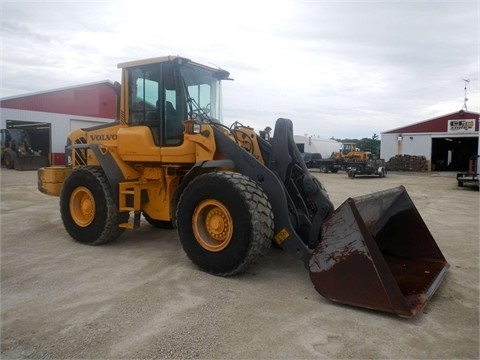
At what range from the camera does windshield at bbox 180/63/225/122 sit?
554cm

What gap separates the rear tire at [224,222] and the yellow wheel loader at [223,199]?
0.01 meters

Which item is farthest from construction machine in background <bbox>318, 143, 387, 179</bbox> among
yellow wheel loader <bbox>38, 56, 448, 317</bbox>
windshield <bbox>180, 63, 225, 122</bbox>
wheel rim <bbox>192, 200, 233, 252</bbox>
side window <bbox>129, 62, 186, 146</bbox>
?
wheel rim <bbox>192, 200, 233, 252</bbox>

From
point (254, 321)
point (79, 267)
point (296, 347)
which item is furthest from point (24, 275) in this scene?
point (296, 347)

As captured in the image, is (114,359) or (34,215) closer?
(114,359)

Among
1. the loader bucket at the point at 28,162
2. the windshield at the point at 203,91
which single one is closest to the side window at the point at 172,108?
the windshield at the point at 203,91

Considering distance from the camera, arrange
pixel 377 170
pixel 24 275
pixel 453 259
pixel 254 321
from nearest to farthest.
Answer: pixel 254 321
pixel 24 275
pixel 453 259
pixel 377 170

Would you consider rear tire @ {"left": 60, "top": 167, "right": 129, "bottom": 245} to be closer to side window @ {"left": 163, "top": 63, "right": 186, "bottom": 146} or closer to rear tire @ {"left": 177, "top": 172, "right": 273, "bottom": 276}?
side window @ {"left": 163, "top": 63, "right": 186, "bottom": 146}

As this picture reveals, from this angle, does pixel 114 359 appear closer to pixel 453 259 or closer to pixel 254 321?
pixel 254 321

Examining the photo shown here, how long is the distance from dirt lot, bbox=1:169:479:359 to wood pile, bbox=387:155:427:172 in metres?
29.5

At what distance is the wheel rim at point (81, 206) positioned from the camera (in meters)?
6.09

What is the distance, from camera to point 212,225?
15.1ft

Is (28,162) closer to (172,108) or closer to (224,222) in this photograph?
(172,108)

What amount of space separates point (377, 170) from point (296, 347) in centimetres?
2301

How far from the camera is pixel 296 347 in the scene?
9.96 feet
